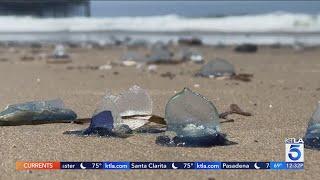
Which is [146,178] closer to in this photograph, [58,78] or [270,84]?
[270,84]

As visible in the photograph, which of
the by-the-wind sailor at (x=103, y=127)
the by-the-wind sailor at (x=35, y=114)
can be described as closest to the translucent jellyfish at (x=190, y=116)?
the by-the-wind sailor at (x=103, y=127)

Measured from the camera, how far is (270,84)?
6.07 metres

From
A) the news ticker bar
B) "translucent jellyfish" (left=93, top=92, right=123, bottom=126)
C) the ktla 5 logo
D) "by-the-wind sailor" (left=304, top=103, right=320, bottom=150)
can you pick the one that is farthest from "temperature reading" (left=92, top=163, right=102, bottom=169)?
"by-the-wind sailor" (left=304, top=103, right=320, bottom=150)

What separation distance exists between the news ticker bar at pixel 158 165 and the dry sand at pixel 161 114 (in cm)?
5

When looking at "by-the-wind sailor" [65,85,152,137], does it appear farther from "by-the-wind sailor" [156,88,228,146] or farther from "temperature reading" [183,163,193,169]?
"temperature reading" [183,163,193,169]

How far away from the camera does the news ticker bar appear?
2652 mm

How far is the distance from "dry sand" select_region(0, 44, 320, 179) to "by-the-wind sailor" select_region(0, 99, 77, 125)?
4.4 inches

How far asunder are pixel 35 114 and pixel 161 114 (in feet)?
2.56

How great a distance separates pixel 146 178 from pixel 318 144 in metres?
0.85

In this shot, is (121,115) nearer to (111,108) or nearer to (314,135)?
(111,108)

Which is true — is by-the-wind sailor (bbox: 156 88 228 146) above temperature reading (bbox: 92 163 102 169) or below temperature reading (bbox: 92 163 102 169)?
above

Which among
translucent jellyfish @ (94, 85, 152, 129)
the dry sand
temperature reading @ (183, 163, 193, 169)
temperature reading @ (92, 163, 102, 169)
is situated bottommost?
temperature reading @ (183, 163, 193, 169)

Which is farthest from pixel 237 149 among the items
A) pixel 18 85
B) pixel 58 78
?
pixel 58 78

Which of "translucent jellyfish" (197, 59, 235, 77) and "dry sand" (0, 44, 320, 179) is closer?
"dry sand" (0, 44, 320, 179)
